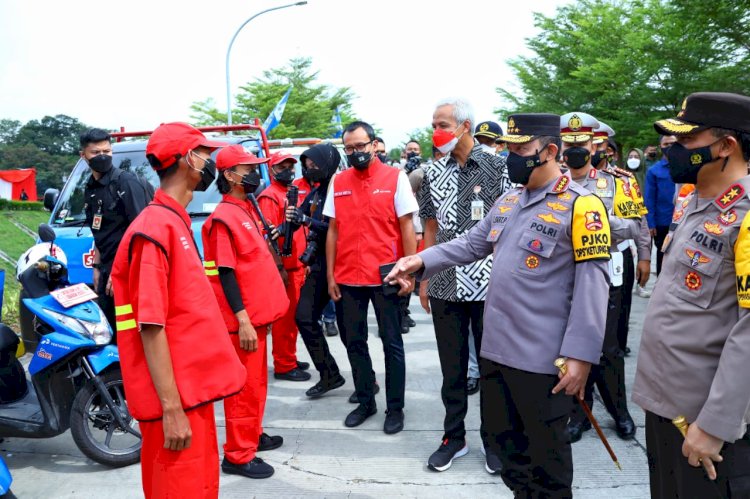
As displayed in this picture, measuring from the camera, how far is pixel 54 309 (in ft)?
13.0

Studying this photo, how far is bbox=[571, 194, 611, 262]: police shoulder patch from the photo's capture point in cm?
255

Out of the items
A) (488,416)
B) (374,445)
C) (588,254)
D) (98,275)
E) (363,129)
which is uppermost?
(363,129)

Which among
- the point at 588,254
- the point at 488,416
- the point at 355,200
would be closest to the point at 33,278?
the point at 355,200

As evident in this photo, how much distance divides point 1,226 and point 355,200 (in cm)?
962

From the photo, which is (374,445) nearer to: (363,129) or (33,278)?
(363,129)

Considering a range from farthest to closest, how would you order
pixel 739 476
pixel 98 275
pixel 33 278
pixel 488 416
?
pixel 98 275 < pixel 33 278 < pixel 488 416 < pixel 739 476

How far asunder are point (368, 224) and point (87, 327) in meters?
2.00

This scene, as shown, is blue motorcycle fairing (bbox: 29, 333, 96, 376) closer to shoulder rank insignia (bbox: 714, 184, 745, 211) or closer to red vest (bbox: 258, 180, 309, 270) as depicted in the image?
red vest (bbox: 258, 180, 309, 270)

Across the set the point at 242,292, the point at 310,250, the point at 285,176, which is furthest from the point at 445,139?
the point at 285,176

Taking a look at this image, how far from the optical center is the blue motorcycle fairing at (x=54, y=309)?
12.9 feet

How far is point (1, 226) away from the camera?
11.4 m

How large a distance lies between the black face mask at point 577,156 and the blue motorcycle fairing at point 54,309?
3377 millimetres

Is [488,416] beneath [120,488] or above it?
above

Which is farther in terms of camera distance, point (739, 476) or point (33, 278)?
point (33, 278)
